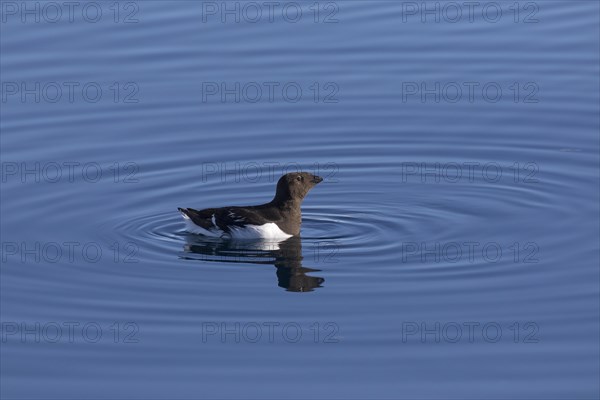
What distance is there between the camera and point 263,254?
19.9 metres

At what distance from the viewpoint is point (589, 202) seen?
2075 centimetres

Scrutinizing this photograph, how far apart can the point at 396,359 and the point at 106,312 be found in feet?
12.4

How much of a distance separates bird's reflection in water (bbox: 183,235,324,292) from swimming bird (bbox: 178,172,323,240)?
124mm

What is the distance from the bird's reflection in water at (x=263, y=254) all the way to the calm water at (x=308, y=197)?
2.0 inches

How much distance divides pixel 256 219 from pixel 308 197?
2.16 meters

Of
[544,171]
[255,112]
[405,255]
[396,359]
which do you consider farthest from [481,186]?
[396,359]

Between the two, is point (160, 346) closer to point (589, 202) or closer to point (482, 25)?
point (589, 202)

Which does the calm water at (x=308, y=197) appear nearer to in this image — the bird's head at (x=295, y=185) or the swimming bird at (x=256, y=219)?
the swimming bird at (x=256, y=219)

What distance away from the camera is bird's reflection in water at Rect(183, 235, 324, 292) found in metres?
18.5

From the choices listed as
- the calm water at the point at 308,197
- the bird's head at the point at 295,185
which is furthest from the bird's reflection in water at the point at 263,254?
the bird's head at the point at 295,185

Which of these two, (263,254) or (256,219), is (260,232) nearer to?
(256,219)

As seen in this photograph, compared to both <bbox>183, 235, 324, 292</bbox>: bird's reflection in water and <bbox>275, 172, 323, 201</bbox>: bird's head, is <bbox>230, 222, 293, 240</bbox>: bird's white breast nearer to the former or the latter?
<bbox>183, 235, 324, 292</bbox>: bird's reflection in water

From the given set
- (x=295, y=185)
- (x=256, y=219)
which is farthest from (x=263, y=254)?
(x=295, y=185)

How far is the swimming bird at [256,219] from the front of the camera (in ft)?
66.2
